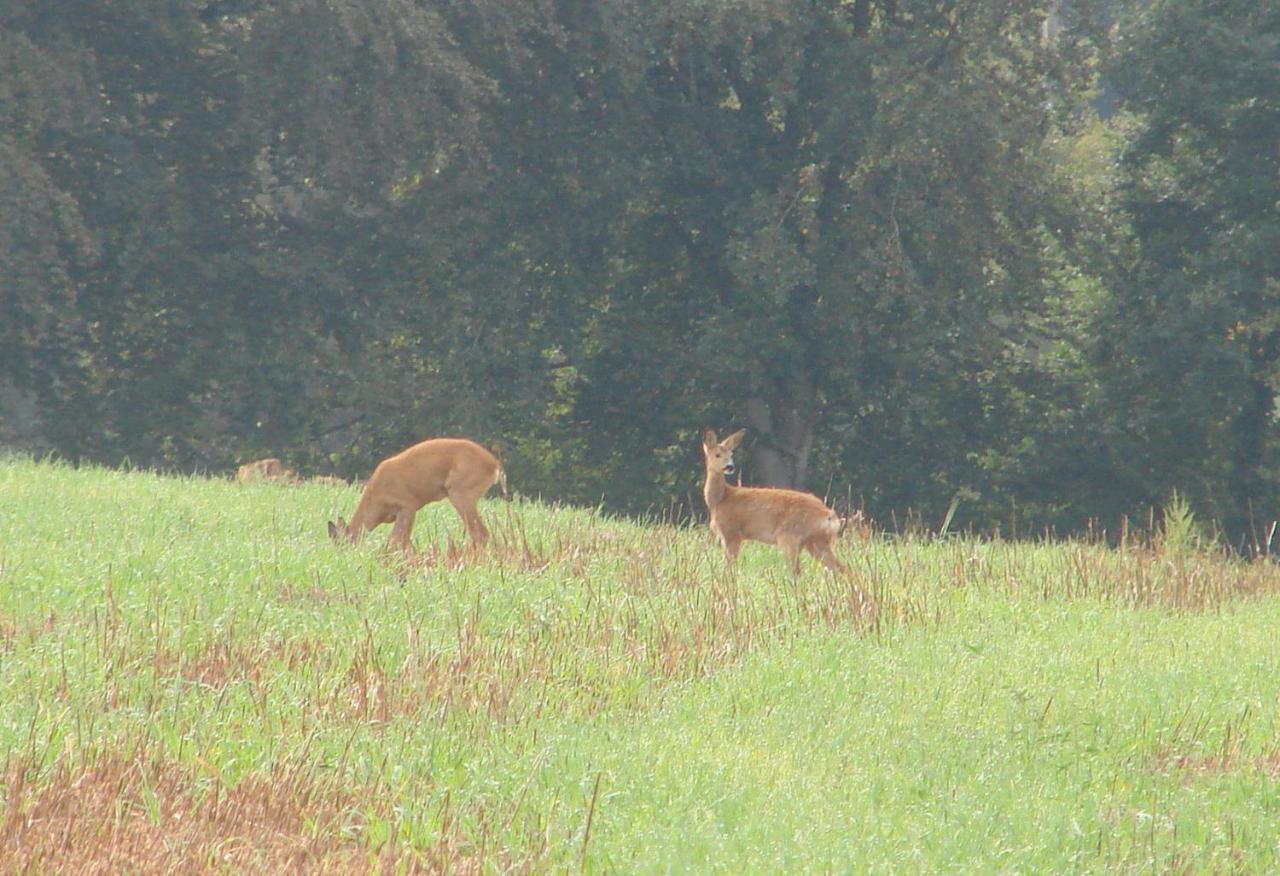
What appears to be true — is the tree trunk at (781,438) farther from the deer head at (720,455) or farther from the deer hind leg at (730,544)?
the deer hind leg at (730,544)

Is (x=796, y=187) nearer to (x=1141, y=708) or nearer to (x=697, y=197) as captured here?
(x=697, y=197)

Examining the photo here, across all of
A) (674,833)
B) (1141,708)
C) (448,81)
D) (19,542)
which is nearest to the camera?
(674,833)

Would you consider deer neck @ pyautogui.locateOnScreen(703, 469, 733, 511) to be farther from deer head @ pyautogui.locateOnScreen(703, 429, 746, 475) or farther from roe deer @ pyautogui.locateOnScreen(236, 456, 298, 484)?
roe deer @ pyautogui.locateOnScreen(236, 456, 298, 484)

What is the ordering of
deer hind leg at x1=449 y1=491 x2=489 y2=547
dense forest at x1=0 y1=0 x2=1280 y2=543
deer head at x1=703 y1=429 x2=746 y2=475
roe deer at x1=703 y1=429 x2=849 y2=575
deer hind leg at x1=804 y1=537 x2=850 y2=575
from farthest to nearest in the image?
dense forest at x1=0 y1=0 x2=1280 y2=543, deer head at x1=703 y1=429 x2=746 y2=475, deer hind leg at x1=449 y1=491 x2=489 y2=547, roe deer at x1=703 y1=429 x2=849 y2=575, deer hind leg at x1=804 y1=537 x2=850 y2=575

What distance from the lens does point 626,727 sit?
26.5 ft

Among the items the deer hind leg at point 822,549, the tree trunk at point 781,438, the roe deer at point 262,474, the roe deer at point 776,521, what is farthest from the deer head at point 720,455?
the tree trunk at point 781,438

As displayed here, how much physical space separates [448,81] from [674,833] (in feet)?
59.9

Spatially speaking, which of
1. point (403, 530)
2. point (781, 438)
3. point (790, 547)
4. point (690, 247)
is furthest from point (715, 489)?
point (690, 247)

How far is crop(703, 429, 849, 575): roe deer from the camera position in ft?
44.3

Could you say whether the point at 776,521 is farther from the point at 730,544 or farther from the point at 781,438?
the point at 781,438

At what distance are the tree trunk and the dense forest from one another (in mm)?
54

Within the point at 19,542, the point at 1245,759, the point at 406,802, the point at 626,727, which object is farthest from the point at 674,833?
the point at 19,542

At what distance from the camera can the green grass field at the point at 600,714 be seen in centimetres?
660

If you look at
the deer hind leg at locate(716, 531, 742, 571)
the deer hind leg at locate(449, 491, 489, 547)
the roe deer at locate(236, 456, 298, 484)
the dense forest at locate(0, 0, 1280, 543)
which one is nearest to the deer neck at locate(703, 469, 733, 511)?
the deer hind leg at locate(716, 531, 742, 571)
